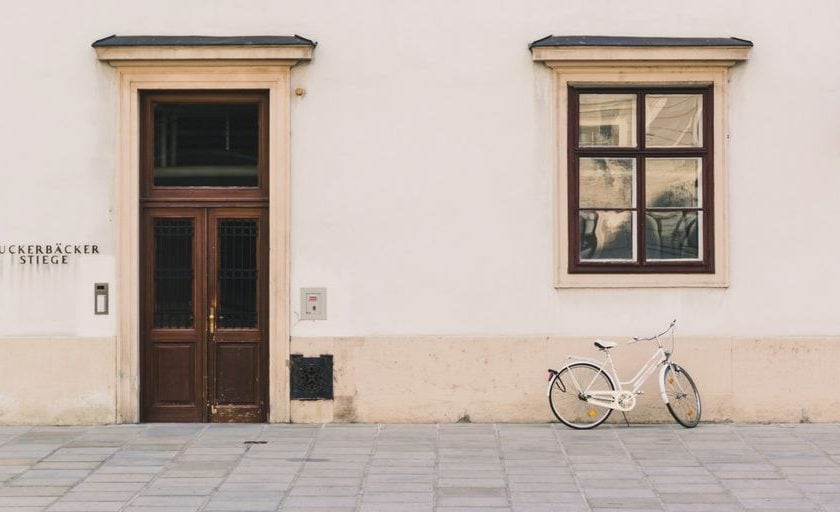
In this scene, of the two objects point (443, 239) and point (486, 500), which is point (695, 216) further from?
point (486, 500)

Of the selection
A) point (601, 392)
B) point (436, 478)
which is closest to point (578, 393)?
point (601, 392)

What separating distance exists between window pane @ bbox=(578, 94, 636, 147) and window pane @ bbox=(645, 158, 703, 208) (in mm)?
339

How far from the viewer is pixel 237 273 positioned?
11.9 metres

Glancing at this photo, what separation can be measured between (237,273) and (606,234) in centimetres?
361

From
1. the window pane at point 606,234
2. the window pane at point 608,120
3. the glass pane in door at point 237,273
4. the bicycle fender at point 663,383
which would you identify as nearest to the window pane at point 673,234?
the window pane at point 606,234

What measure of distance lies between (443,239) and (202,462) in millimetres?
3204

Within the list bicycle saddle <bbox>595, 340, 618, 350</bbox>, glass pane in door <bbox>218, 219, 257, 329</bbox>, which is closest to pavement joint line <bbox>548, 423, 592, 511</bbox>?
bicycle saddle <bbox>595, 340, 618, 350</bbox>

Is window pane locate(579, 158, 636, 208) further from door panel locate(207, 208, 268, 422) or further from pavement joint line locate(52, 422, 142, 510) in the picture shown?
pavement joint line locate(52, 422, 142, 510)

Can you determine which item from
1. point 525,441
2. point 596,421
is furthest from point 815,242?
point 525,441

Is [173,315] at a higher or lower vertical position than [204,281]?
lower

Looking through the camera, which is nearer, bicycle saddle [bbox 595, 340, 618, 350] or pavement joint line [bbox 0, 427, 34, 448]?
pavement joint line [bbox 0, 427, 34, 448]

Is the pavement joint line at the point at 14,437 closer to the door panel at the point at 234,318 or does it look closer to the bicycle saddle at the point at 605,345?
the door panel at the point at 234,318

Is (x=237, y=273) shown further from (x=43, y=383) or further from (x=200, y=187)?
(x=43, y=383)

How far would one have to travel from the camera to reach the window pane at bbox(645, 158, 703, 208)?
11766 millimetres
